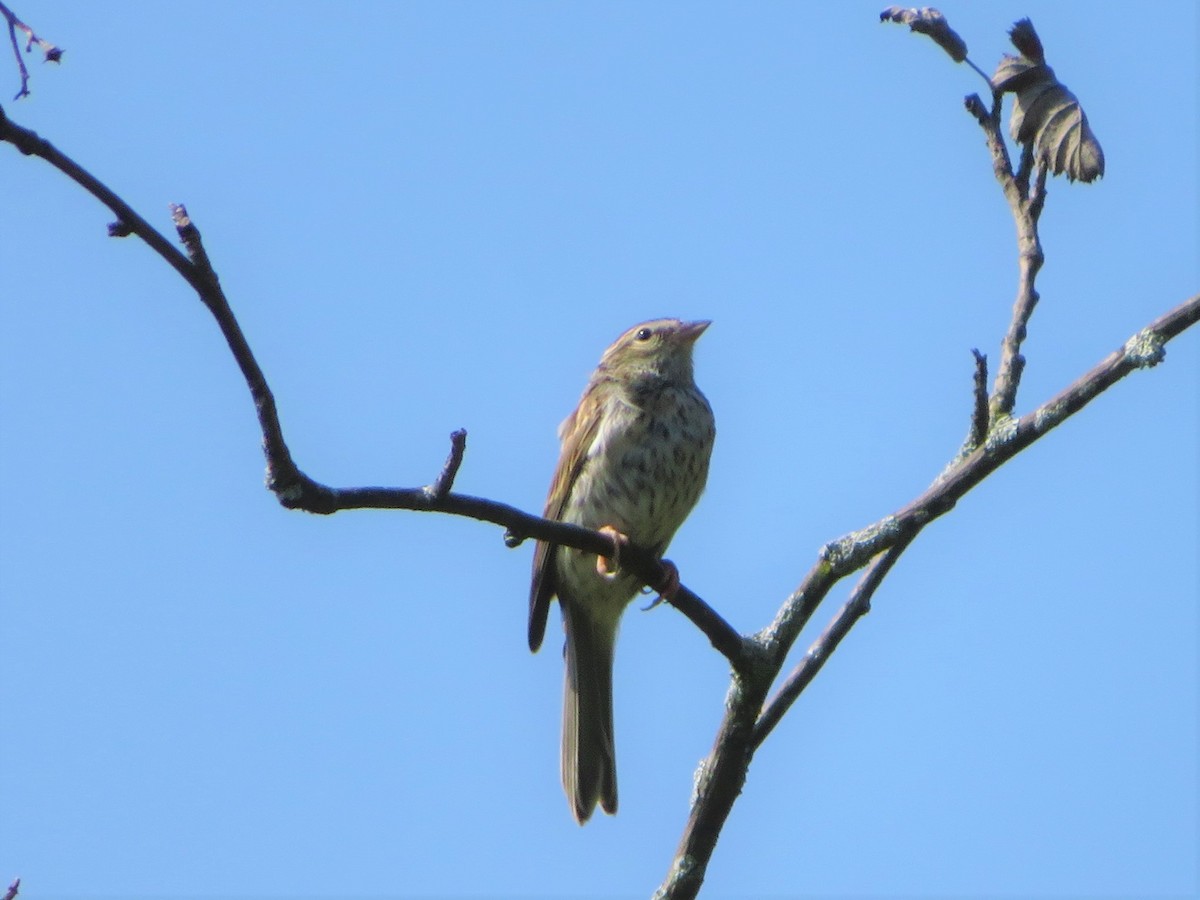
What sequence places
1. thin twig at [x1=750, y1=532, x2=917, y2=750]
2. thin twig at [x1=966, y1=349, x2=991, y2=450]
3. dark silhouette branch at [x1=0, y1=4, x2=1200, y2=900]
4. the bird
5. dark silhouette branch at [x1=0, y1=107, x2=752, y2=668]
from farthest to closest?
the bird → thin twig at [x1=750, y1=532, x2=917, y2=750] → thin twig at [x1=966, y1=349, x2=991, y2=450] → dark silhouette branch at [x1=0, y1=4, x2=1200, y2=900] → dark silhouette branch at [x1=0, y1=107, x2=752, y2=668]

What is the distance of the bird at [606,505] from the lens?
6746 mm

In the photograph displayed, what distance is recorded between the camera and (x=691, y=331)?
766 cm

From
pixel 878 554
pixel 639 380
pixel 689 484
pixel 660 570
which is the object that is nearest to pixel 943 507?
pixel 878 554

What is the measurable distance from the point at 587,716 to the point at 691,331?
1.86m

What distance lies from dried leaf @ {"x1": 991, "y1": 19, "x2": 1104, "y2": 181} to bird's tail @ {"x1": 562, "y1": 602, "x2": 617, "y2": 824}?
350 centimetres

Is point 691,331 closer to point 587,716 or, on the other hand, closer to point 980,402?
point 587,716

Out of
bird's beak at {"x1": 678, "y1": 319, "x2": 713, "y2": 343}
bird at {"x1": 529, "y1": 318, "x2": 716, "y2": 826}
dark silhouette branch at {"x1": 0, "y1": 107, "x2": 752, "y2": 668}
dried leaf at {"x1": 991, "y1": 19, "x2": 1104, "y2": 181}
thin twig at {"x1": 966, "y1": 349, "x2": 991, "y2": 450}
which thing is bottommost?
dark silhouette branch at {"x1": 0, "y1": 107, "x2": 752, "y2": 668}

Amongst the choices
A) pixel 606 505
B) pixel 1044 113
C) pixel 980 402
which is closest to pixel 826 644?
pixel 980 402

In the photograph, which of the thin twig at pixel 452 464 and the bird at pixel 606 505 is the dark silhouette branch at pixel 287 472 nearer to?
the thin twig at pixel 452 464

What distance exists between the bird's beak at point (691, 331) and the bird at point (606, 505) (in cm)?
4

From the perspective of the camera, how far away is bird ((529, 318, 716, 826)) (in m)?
6.75

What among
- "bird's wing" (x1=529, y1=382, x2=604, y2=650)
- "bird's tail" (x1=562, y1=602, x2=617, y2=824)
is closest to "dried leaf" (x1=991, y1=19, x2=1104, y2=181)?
"bird's wing" (x1=529, y1=382, x2=604, y2=650)

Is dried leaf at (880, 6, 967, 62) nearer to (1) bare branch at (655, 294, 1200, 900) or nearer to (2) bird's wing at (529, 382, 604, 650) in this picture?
(1) bare branch at (655, 294, 1200, 900)

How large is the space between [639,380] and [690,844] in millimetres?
3456
